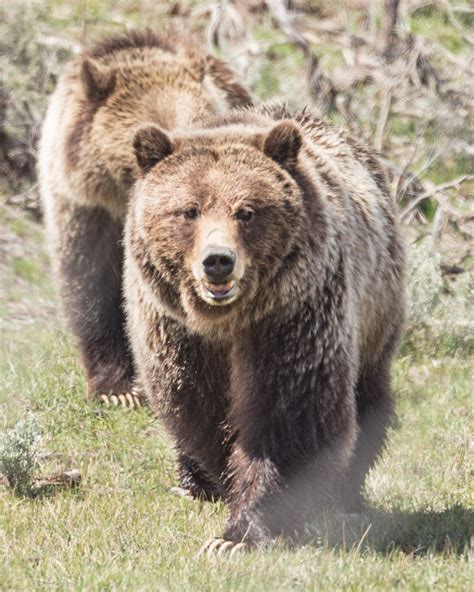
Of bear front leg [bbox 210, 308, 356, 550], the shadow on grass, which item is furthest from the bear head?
the shadow on grass

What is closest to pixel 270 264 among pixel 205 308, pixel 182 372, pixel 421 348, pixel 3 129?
pixel 205 308

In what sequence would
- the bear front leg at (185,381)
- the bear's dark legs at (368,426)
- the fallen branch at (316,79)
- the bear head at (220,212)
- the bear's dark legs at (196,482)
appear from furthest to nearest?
the fallen branch at (316,79), the bear's dark legs at (196,482), the bear's dark legs at (368,426), the bear front leg at (185,381), the bear head at (220,212)

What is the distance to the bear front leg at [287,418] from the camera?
4895 mm

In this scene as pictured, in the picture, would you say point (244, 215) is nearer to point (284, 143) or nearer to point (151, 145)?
point (284, 143)

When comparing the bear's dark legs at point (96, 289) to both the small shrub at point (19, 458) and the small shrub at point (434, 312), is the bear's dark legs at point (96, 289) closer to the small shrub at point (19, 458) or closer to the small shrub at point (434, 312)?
the small shrub at point (19, 458)

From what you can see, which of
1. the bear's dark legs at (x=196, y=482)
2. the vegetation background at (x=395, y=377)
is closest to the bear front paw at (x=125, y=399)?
the vegetation background at (x=395, y=377)

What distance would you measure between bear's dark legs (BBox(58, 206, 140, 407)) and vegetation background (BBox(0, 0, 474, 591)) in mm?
267

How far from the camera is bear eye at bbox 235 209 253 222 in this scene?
4715mm

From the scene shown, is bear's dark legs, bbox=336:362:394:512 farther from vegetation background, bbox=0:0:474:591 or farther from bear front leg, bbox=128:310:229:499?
bear front leg, bbox=128:310:229:499

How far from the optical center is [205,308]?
4.80 metres

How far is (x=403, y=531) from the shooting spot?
16.9ft

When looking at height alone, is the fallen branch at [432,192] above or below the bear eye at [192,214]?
below

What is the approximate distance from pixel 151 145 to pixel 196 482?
6.08ft

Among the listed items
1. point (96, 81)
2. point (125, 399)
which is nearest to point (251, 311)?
point (125, 399)
